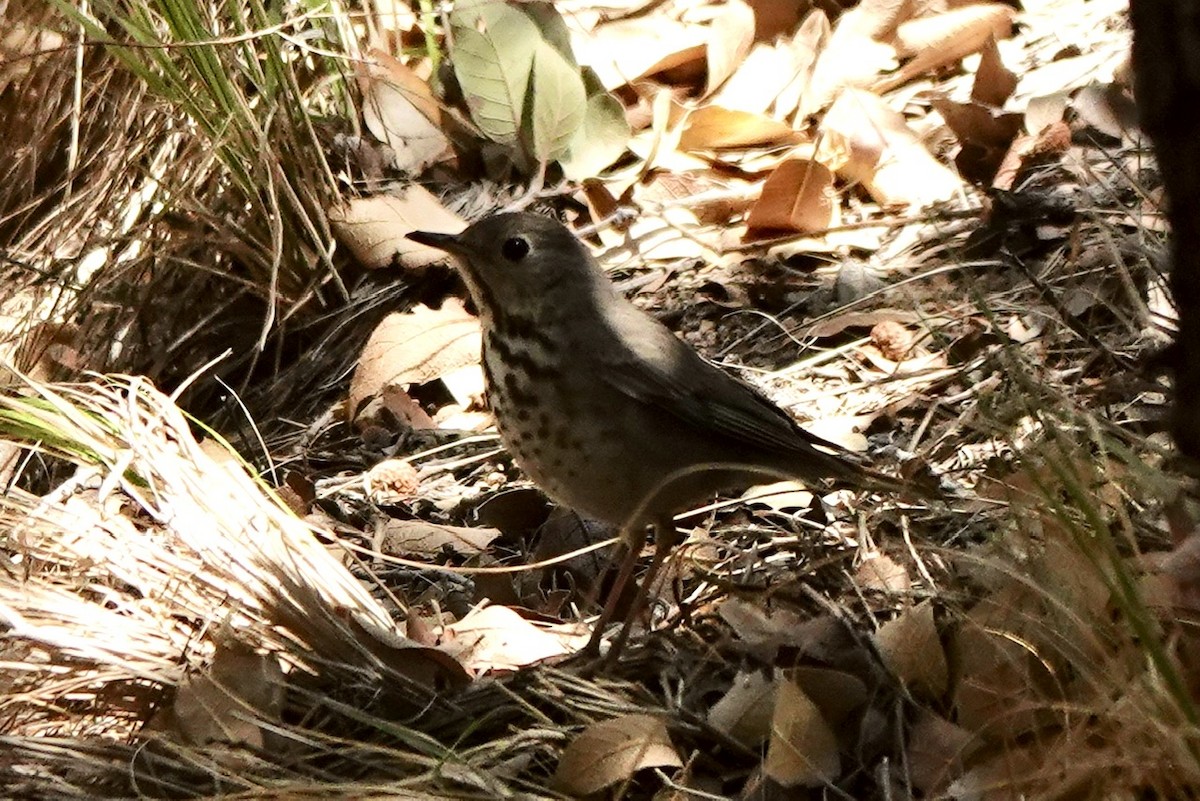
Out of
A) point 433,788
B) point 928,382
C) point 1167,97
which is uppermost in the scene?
point 1167,97

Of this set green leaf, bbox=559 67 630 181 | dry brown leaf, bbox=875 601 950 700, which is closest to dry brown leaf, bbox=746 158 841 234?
green leaf, bbox=559 67 630 181

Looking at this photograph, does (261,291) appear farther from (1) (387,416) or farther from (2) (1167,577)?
(2) (1167,577)

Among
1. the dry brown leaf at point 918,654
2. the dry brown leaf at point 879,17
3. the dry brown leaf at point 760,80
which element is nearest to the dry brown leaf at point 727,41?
the dry brown leaf at point 760,80

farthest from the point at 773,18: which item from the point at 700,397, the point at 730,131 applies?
the point at 700,397

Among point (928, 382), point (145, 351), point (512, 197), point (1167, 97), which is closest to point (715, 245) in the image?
point (512, 197)

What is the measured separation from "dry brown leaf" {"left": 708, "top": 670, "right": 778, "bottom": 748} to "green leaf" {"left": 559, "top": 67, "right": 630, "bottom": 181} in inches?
81.9

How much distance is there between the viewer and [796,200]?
3.74 metres

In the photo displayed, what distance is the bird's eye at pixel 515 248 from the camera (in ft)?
9.76

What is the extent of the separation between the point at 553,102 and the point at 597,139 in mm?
174

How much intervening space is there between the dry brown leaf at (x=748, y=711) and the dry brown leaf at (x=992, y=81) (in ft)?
7.28

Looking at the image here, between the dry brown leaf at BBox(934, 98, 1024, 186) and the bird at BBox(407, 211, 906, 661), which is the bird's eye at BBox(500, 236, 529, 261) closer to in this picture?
the bird at BBox(407, 211, 906, 661)

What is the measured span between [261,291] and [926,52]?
79.5 inches

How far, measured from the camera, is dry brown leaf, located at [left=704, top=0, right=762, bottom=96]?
14.1 feet

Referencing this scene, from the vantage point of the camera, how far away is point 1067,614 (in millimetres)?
1854
